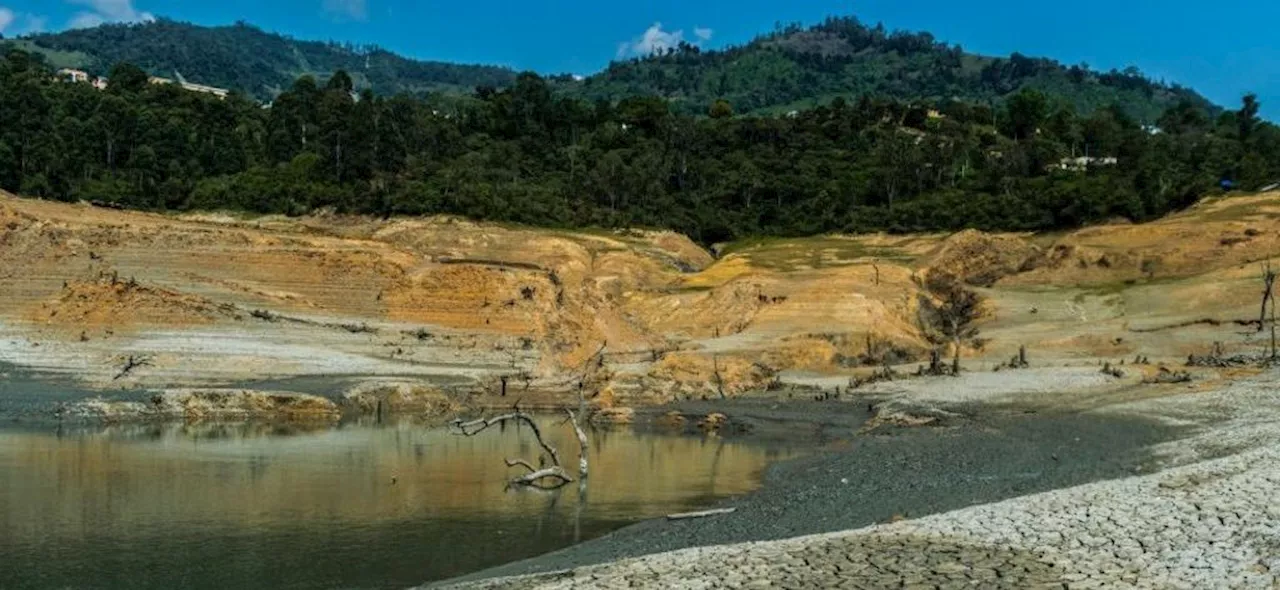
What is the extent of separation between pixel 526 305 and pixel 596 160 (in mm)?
50238

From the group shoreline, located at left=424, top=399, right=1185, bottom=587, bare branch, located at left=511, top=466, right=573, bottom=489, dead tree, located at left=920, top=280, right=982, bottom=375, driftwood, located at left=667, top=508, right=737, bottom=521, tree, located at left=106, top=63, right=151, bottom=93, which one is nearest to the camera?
shoreline, located at left=424, top=399, right=1185, bottom=587

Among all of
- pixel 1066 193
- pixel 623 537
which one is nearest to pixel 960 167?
pixel 1066 193

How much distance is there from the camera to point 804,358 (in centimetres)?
5731

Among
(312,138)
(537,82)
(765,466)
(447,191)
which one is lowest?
(765,466)

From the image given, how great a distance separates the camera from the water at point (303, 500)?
20.1 meters

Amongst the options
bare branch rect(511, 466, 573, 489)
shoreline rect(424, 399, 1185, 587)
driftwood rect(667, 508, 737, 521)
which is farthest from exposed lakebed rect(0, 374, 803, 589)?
shoreline rect(424, 399, 1185, 587)

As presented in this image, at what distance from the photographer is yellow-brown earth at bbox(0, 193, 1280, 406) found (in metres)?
50.9

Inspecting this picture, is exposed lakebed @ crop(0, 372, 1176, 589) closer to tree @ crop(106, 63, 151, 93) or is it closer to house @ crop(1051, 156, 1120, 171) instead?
house @ crop(1051, 156, 1120, 171)

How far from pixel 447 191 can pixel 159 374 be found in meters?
33.4

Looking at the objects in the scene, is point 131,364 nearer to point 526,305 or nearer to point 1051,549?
point 526,305

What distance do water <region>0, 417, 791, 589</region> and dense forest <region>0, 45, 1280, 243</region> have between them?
41.6 m

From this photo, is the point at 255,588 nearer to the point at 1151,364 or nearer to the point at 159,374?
the point at 159,374

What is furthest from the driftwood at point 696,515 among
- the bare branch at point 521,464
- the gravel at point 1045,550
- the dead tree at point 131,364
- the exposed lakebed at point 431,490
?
the dead tree at point 131,364

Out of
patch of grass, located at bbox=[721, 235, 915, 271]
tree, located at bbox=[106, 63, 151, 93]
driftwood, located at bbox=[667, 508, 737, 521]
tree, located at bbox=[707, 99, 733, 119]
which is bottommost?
driftwood, located at bbox=[667, 508, 737, 521]
